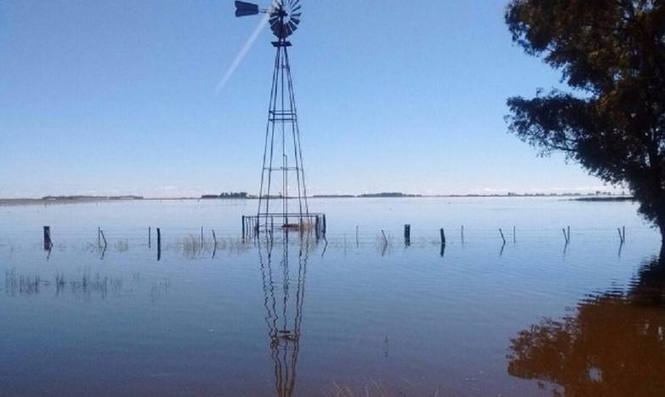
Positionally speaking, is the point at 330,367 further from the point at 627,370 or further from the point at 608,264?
the point at 608,264

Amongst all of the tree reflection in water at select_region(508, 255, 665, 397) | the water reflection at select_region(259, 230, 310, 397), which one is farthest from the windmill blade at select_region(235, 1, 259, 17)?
the tree reflection in water at select_region(508, 255, 665, 397)

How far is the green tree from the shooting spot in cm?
2502

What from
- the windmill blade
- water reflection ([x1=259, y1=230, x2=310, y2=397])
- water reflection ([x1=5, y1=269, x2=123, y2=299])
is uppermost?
the windmill blade

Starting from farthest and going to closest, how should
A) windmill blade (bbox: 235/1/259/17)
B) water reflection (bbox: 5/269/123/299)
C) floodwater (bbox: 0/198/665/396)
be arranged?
1. windmill blade (bbox: 235/1/259/17)
2. water reflection (bbox: 5/269/123/299)
3. floodwater (bbox: 0/198/665/396)

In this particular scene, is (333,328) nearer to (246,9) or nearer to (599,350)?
(599,350)

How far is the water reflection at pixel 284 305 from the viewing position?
14.2 m

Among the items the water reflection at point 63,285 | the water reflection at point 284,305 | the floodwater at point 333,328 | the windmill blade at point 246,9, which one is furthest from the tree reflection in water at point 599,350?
the windmill blade at point 246,9

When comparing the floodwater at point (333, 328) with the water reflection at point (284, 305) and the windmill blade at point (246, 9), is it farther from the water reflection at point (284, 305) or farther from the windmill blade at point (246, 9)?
the windmill blade at point (246, 9)

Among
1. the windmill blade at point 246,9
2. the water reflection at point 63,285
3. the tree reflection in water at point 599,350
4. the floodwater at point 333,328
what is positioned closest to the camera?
the tree reflection in water at point 599,350

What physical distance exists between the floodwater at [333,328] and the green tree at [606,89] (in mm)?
5403

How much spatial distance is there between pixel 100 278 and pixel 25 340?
1238 centimetres

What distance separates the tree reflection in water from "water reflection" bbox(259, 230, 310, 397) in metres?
5.10

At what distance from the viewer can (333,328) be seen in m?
18.3

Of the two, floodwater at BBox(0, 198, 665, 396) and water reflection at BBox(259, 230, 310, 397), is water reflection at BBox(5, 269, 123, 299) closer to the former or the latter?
floodwater at BBox(0, 198, 665, 396)
